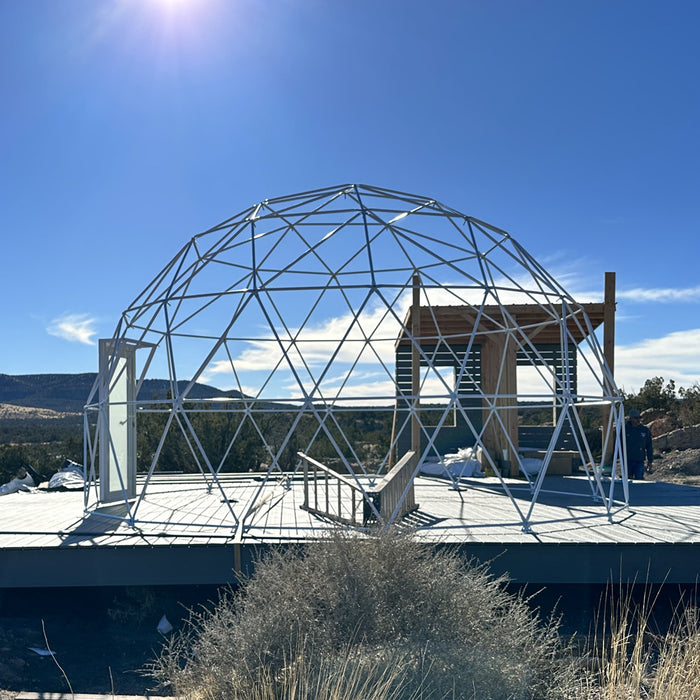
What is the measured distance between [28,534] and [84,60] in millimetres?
6187

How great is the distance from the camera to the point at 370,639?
441cm

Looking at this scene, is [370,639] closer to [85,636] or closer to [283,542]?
[283,542]

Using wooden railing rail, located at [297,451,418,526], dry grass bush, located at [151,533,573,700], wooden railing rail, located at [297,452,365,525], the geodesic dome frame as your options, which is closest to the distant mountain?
the geodesic dome frame

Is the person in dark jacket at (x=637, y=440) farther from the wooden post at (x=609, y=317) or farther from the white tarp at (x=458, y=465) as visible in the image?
the white tarp at (x=458, y=465)

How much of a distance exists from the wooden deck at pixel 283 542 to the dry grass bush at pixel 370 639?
6.28 ft

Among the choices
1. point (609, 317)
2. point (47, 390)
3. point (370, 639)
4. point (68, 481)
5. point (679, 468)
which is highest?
point (609, 317)

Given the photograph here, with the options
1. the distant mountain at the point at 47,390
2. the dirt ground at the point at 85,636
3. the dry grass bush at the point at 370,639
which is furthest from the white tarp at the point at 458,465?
→ the distant mountain at the point at 47,390

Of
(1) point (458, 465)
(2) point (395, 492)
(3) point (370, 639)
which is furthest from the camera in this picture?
(1) point (458, 465)

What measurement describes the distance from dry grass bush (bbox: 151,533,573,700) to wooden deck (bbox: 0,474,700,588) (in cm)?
191

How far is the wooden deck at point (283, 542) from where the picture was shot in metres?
7.19

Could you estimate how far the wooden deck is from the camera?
7.19 m

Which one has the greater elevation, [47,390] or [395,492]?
[47,390]

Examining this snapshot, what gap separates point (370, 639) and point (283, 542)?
2948mm

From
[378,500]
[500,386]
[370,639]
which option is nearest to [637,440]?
[500,386]
